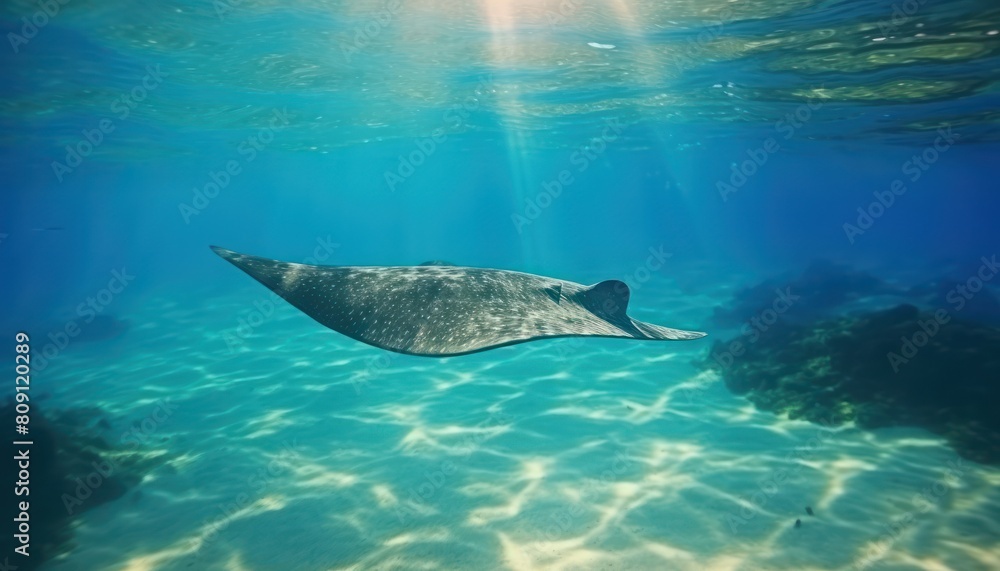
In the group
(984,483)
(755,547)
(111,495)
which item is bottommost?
(111,495)

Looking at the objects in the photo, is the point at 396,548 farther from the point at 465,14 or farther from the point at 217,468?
the point at 465,14

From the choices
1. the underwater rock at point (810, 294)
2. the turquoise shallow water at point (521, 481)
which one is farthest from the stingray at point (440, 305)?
the underwater rock at point (810, 294)

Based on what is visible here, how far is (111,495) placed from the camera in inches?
316

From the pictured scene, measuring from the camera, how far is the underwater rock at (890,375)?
29.6 ft

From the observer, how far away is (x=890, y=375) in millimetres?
10398

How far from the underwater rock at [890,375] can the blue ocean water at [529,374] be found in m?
0.07

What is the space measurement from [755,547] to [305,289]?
6.65 m

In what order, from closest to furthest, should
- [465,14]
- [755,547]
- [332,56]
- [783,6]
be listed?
1. [755,547]
2. [783,6]
3. [465,14]
4. [332,56]

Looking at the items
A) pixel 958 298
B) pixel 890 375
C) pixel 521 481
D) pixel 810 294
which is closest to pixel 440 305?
pixel 521 481

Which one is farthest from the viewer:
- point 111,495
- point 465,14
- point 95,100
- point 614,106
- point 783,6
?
point 614,106

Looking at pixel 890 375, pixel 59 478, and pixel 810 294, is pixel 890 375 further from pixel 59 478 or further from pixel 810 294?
pixel 59 478

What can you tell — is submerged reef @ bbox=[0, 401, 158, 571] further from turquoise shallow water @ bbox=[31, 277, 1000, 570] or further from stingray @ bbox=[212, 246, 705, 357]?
stingray @ bbox=[212, 246, 705, 357]

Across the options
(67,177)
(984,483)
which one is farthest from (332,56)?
(67,177)

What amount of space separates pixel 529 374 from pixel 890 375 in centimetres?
852
